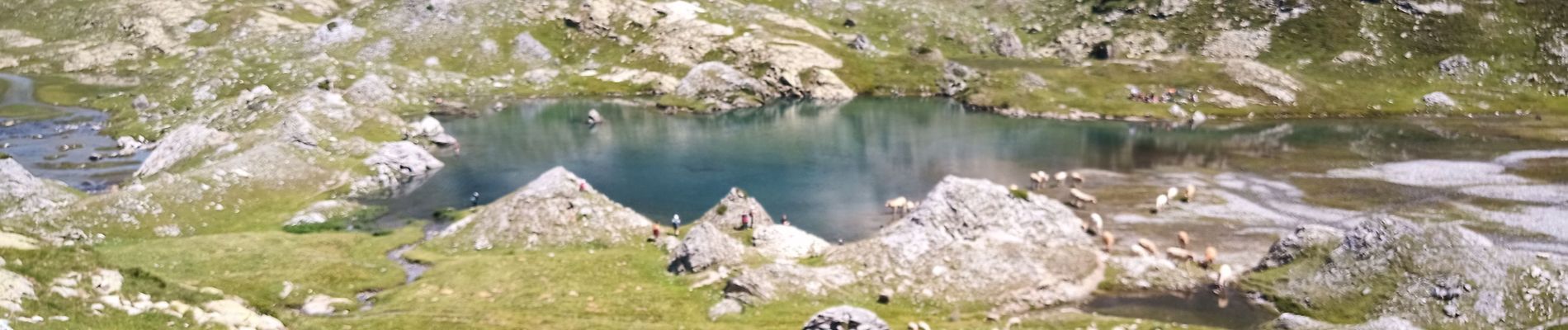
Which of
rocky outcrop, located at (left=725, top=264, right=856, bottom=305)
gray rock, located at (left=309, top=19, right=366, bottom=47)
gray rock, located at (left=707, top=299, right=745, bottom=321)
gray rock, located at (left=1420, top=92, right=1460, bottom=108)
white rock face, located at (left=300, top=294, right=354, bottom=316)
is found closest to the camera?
white rock face, located at (left=300, top=294, right=354, bottom=316)

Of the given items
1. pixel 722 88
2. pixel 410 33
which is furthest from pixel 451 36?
pixel 722 88

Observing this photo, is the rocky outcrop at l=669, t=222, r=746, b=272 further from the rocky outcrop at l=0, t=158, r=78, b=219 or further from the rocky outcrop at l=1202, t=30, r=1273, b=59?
the rocky outcrop at l=1202, t=30, r=1273, b=59

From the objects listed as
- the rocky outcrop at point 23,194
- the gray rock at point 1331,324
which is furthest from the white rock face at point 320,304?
the gray rock at point 1331,324

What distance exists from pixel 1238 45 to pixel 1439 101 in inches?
1538

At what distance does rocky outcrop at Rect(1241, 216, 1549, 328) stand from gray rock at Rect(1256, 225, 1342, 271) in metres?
0.97

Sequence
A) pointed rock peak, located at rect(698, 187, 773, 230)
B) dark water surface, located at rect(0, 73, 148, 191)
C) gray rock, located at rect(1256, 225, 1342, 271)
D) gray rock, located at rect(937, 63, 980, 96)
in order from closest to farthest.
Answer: gray rock, located at rect(1256, 225, 1342, 271) → pointed rock peak, located at rect(698, 187, 773, 230) → dark water surface, located at rect(0, 73, 148, 191) → gray rock, located at rect(937, 63, 980, 96)

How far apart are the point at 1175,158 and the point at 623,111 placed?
280 ft

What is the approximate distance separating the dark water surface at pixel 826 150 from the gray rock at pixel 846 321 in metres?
33.0

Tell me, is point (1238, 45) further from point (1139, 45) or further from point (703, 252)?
point (703, 252)

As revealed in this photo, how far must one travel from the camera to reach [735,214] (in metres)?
74.7

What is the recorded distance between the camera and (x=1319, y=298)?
5606 centimetres

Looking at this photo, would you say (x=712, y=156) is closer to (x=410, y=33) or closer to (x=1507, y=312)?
(x=1507, y=312)

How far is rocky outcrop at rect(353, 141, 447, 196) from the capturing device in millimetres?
96500

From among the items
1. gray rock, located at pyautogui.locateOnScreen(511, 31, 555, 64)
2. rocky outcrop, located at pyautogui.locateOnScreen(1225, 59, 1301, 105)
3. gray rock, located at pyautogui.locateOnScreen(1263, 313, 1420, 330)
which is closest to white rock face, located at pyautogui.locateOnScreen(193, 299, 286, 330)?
gray rock, located at pyautogui.locateOnScreen(1263, 313, 1420, 330)
